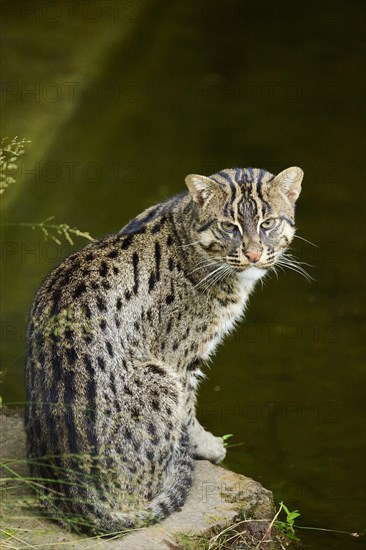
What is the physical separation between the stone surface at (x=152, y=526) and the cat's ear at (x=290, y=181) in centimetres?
215

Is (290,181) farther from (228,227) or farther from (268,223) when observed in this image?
(228,227)

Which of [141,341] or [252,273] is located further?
[252,273]

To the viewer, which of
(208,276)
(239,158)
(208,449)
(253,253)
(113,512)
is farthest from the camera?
(239,158)

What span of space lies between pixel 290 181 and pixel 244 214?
50 cm

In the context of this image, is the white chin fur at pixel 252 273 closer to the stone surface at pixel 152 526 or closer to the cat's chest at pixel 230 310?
the cat's chest at pixel 230 310

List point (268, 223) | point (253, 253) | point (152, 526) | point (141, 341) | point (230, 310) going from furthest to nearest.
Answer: point (230, 310) → point (268, 223) → point (253, 253) → point (141, 341) → point (152, 526)

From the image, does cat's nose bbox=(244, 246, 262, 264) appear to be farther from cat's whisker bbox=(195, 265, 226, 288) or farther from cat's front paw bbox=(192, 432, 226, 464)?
cat's front paw bbox=(192, 432, 226, 464)

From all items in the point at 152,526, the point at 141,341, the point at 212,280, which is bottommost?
the point at 152,526

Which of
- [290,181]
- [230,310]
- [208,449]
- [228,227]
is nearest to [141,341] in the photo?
[230,310]

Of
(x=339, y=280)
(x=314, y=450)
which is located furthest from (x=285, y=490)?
(x=339, y=280)

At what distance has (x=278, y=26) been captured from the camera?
57.8 ft

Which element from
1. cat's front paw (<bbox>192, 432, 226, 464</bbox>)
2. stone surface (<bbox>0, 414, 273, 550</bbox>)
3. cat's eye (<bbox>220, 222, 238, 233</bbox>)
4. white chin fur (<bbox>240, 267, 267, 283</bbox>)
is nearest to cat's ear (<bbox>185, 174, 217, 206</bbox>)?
cat's eye (<bbox>220, 222, 238, 233</bbox>)

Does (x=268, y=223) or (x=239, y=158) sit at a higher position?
(x=239, y=158)

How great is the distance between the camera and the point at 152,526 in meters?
7.48
